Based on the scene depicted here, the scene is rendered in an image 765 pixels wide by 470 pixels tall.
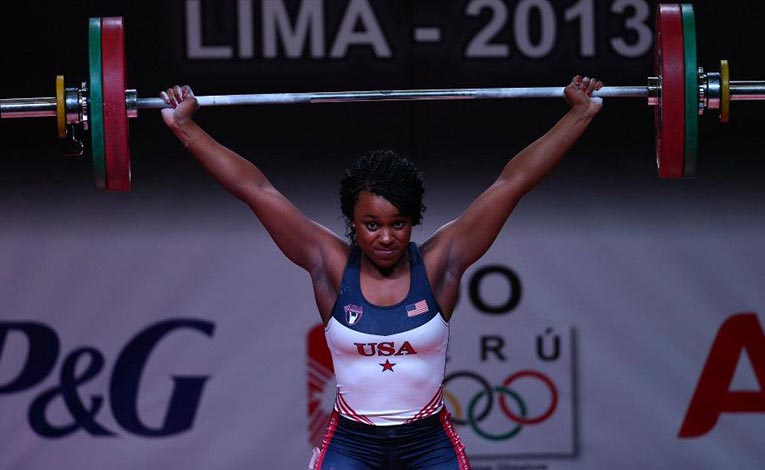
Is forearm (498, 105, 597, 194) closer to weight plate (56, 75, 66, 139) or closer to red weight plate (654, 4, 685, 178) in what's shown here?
red weight plate (654, 4, 685, 178)

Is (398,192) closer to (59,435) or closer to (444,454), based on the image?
(444,454)

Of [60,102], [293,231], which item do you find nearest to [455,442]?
[293,231]

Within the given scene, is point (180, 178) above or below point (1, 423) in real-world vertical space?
above

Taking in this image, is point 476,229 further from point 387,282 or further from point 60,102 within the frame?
point 60,102

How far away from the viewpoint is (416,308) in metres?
3.97

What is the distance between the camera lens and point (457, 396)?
227 inches

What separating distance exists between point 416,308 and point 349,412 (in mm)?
360

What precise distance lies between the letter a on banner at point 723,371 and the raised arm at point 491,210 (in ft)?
6.46

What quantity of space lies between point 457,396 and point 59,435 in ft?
5.36

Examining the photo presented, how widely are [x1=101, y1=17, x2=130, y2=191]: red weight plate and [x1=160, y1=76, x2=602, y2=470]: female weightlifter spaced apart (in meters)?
0.21

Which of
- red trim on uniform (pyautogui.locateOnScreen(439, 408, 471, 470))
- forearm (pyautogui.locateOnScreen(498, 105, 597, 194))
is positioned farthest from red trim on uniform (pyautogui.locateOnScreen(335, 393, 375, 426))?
forearm (pyautogui.locateOnScreen(498, 105, 597, 194))

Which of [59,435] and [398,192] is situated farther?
[59,435]

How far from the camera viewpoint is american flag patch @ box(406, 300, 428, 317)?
3.97m

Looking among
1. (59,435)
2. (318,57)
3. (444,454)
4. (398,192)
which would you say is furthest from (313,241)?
(59,435)
